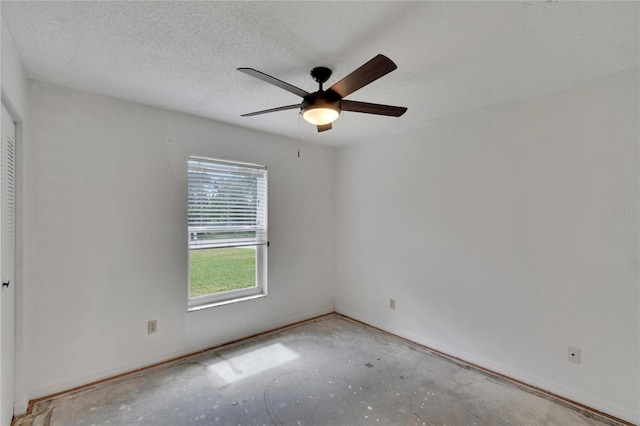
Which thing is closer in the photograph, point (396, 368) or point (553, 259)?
point (553, 259)

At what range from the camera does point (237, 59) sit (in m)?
1.87

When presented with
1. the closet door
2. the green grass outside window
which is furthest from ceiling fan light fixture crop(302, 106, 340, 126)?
the green grass outside window

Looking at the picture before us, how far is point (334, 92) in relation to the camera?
69.5 inches

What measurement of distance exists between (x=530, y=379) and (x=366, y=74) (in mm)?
2628

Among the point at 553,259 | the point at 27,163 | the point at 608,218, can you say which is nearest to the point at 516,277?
the point at 553,259

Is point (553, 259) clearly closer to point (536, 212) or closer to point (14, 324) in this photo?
point (536, 212)

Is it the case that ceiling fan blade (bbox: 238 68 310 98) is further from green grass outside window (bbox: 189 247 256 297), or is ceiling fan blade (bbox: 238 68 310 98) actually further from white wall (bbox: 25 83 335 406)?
green grass outside window (bbox: 189 247 256 297)

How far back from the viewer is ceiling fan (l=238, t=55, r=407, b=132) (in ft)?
4.85

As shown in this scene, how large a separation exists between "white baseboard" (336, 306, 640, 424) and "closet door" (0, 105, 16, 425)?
123 inches

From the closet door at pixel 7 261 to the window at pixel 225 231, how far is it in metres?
1.23

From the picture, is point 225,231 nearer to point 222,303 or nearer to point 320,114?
point 222,303

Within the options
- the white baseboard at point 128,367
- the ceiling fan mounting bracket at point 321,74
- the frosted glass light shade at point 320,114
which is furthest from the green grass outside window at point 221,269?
the ceiling fan mounting bracket at point 321,74

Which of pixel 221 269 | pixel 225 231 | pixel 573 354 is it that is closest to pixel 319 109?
pixel 225 231

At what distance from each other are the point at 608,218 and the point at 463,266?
1096 millimetres
